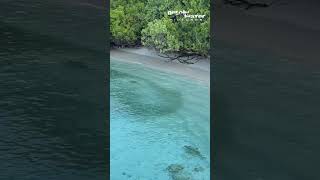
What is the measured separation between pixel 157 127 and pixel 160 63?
4.31 feet

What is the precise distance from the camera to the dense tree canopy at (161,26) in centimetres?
398

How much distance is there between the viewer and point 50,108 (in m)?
1.73

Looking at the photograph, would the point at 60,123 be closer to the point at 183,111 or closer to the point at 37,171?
the point at 37,171

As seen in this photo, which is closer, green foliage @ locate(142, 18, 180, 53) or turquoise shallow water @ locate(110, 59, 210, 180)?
turquoise shallow water @ locate(110, 59, 210, 180)
